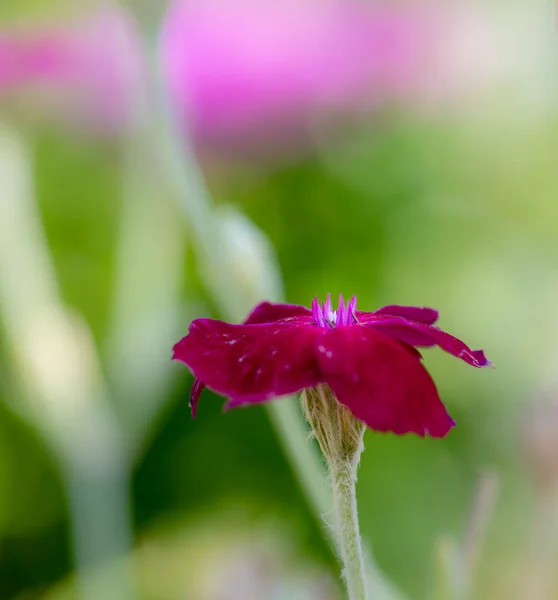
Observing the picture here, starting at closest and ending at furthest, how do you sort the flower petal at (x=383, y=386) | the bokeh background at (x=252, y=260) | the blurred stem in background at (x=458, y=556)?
the flower petal at (x=383, y=386), the blurred stem in background at (x=458, y=556), the bokeh background at (x=252, y=260)

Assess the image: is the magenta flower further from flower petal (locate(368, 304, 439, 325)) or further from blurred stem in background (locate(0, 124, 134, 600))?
blurred stem in background (locate(0, 124, 134, 600))

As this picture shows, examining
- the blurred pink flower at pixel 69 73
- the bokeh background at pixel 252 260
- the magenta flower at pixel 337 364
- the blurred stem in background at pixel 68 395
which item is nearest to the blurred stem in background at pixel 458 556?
the bokeh background at pixel 252 260

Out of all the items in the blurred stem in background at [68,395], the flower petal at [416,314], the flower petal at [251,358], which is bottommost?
the blurred stem in background at [68,395]

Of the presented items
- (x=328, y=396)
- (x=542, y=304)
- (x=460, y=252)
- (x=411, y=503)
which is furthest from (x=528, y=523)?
(x=328, y=396)

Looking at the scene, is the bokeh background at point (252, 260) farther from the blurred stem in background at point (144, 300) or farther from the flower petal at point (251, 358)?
the flower petal at point (251, 358)

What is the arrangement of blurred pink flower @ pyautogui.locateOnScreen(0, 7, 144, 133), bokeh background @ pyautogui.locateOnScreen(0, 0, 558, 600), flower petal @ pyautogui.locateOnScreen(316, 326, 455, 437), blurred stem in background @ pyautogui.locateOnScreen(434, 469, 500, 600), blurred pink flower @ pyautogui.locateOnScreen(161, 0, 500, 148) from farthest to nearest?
blurred pink flower @ pyautogui.locateOnScreen(161, 0, 500, 148) < blurred pink flower @ pyautogui.locateOnScreen(0, 7, 144, 133) < bokeh background @ pyautogui.locateOnScreen(0, 0, 558, 600) < blurred stem in background @ pyautogui.locateOnScreen(434, 469, 500, 600) < flower petal @ pyautogui.locateOnScreen(316, 326, 455, 437)

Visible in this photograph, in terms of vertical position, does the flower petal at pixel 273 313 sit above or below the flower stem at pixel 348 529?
above

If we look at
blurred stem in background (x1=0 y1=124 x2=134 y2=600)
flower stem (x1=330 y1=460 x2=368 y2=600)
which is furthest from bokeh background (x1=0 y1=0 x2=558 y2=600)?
flower stem (x1=330 y1=460 x2=368 y2=600)

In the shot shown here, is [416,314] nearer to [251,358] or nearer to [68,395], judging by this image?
[251,358]

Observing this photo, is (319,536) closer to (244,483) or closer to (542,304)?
(244,483)
